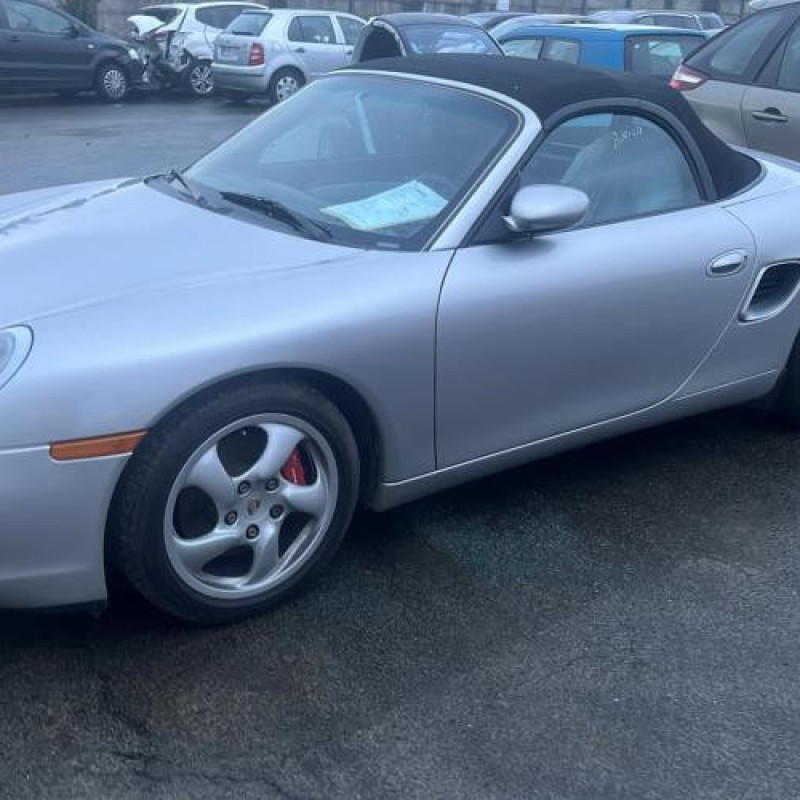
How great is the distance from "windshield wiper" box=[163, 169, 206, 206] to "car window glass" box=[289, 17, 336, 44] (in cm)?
1392

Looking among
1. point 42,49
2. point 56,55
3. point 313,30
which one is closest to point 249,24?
point 313,30

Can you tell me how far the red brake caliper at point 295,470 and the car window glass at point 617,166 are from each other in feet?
3.93

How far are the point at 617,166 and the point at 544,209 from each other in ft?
2.35

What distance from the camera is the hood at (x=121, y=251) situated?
2.98 meters

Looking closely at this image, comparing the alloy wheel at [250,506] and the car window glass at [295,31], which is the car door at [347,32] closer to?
the car window glass at [295,31]

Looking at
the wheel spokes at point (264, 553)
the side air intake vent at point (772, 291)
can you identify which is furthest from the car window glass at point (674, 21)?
the wheel spokes at point (264, 553)

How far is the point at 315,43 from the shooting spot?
1759cm

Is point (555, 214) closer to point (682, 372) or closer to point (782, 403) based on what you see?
point (682, 372)

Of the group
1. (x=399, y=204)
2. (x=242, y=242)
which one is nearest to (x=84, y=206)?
(x=242, y=242)

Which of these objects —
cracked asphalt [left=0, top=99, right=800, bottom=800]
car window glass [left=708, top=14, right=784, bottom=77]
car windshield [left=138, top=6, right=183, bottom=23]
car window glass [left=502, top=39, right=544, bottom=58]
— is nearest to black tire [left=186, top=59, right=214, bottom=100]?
car windshield [left=138, top=6, right=183, bottom=23]

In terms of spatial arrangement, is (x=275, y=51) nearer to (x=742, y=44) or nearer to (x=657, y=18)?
(x=657, y=18)

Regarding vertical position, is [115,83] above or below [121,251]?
below

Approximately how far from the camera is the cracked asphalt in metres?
2.61

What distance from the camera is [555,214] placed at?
338 cm
